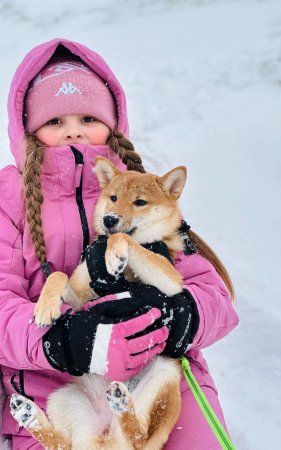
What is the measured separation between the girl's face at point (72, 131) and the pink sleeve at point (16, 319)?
2.21 ft

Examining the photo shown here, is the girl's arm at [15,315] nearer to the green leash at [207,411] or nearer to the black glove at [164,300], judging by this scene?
the black glove at [164,300]

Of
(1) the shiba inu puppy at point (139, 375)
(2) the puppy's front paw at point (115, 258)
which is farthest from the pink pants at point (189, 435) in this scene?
(2) the puppy's front paw at point (115, 258)

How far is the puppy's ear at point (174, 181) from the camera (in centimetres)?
279

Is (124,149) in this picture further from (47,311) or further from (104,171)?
(47,311)

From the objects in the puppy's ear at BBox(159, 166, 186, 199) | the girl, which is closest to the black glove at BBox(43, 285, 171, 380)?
the girl

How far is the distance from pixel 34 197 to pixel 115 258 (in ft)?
2.03

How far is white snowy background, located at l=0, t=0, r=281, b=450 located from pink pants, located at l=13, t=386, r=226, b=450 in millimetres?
952

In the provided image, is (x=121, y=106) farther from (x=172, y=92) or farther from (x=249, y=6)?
(x=249, y=6)

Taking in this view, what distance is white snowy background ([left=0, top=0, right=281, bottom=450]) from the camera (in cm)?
366

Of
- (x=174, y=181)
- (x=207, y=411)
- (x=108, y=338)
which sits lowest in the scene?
(x=207, y=411)

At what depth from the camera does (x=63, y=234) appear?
2.71m

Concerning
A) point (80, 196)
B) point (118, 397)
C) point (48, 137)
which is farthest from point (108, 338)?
point (48, 137)

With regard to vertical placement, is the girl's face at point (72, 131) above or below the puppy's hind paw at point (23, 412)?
above

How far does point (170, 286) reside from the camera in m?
2.48
